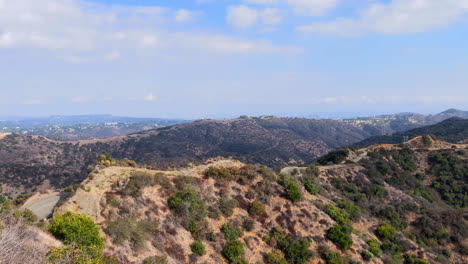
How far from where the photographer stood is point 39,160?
9169cm

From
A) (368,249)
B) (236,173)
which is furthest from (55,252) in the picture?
(368,249)

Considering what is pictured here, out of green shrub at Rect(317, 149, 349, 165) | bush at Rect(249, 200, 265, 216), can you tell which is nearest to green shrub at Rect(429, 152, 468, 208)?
green shrub at Rect(317, 149, 349, 165)

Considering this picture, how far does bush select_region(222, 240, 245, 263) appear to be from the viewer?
19.5 metres

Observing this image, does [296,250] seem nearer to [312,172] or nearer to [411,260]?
[411,260]

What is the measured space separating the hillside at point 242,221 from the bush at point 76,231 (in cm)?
114

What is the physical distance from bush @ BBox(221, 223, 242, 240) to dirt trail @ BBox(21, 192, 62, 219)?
11.7 meters

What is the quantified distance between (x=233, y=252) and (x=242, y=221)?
11.2 ft

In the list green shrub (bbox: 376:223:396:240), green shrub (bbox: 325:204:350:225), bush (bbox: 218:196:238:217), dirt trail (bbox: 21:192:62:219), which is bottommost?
green shrub (bbox: 376:223:396:240)

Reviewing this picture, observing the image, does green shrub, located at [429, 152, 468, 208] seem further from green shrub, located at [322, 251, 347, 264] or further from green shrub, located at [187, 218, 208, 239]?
green shrub, located at [187, 218, 208, 239]

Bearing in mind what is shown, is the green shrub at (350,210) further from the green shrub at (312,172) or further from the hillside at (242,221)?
the green shrub at (312,172)

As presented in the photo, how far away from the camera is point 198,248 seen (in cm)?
1891

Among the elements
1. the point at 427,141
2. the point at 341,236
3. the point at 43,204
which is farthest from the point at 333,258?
the point at 427,141

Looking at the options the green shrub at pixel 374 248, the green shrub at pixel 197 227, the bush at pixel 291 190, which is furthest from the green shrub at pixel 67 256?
the green shrub at pixel 374 248

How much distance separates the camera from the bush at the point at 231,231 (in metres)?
20.9
